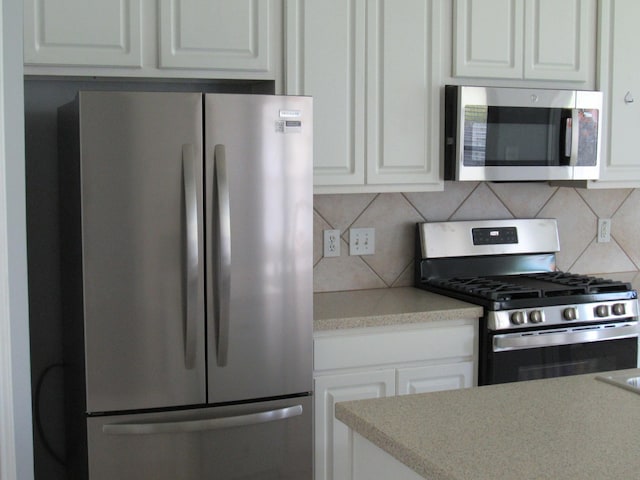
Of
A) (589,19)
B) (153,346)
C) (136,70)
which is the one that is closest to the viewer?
(153,346)

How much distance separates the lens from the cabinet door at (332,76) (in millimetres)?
3154

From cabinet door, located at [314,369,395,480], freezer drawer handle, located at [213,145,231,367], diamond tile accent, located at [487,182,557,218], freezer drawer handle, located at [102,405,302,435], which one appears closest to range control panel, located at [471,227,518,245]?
diamond tile accent, located at [487,182,557,218]

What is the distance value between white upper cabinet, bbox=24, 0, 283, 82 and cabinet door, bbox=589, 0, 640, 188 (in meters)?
1.50

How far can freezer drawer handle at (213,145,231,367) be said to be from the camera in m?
2.69

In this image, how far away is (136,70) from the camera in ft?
9.78

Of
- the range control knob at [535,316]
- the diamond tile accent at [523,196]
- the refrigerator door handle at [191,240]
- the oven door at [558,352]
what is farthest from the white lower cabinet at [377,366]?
the diamond tile accent at [523,196]

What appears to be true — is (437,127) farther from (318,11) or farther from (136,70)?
(136,70)

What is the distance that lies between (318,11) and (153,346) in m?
1.39

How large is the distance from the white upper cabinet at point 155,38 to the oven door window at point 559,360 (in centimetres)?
136

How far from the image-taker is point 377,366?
3094mm

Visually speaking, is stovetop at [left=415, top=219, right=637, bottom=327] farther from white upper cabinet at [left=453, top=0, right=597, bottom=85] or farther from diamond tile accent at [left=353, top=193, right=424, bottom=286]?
white upper cabinet at [left=453, top=0, right=597, bottom=85]

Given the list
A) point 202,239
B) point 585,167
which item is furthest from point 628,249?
point 202,239

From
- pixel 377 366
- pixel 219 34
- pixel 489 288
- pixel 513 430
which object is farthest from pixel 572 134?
pixel 513 430

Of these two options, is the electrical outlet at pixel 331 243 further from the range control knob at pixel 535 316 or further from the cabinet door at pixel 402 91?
the range control knob at pixel 535 316
